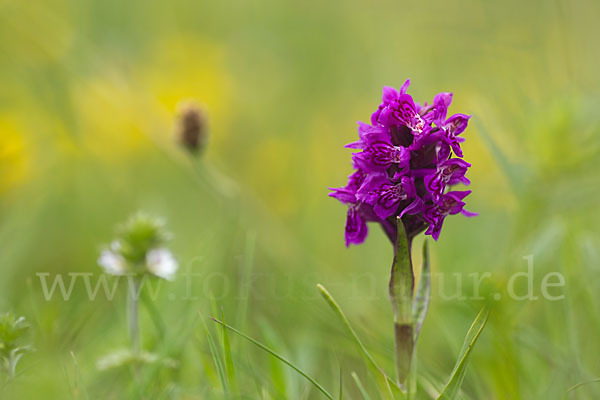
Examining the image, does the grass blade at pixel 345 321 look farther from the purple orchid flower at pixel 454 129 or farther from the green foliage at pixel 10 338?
the green foliage at pixel 10 338

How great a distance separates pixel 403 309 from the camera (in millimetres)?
1634

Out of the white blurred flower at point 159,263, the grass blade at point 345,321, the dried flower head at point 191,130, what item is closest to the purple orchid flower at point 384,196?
the grass blade at point 345,321

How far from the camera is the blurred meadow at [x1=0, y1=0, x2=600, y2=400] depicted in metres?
2.22

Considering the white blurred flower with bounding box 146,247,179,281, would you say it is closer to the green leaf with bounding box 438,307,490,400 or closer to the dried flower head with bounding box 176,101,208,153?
the green leaf with bounding box 438,307,490,400

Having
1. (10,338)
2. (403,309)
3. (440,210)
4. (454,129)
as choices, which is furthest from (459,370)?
(10,338)

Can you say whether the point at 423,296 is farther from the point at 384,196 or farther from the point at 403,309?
the point at 384,196

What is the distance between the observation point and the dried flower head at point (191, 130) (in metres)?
3.27

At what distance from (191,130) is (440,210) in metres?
1.96

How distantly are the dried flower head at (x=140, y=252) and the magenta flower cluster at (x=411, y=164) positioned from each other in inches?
32.3

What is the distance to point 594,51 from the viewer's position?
189 inches

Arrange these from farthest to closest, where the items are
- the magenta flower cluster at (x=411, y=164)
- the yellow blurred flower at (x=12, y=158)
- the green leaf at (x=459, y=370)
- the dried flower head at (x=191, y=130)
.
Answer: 1. the yellow blurred flower at (x=12, y=158)
2. the dried flower head at (x=191, y=130)
3. the magenta flower cluster at (x=411, y=164)
4. the green leaf at (x=459, y=370)

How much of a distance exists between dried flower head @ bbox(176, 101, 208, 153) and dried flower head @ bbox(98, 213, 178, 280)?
1164mm

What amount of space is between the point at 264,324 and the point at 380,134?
89cm

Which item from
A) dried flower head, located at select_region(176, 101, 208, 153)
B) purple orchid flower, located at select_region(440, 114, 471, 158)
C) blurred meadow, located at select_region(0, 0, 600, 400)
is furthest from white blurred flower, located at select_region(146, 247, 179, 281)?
dried flower head, located at select_region(176, 101, 208, 153)
